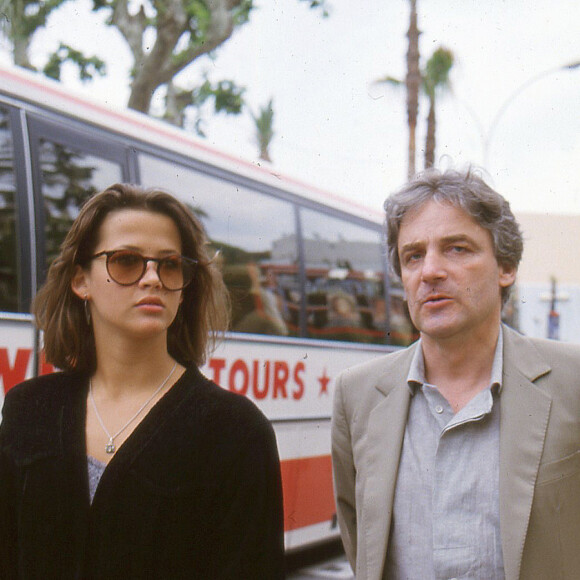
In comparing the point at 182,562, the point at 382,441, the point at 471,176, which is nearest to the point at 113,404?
the point at 182,562

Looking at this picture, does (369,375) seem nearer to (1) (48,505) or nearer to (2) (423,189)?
(2) (423,189)

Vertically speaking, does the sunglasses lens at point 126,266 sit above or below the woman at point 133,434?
above

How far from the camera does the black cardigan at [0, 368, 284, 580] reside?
63.2 inches

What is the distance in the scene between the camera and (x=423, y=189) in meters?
2.21

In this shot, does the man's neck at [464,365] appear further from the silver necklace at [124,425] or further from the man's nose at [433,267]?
the silver necklace at [124,425]

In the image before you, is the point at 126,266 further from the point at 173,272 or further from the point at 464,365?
the point at 464,365

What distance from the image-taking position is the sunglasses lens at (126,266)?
185cm

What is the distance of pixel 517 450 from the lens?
191cm

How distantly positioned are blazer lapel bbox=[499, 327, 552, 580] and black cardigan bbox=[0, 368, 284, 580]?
0.54 m

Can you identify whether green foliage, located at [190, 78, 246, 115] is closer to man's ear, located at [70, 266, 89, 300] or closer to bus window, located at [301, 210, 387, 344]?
bus window, located at [301, 210, 387, 344]

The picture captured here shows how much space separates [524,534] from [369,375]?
25.1 inches

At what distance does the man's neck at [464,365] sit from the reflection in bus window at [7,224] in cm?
250

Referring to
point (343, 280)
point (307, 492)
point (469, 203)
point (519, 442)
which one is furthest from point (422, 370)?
point (343, 280)

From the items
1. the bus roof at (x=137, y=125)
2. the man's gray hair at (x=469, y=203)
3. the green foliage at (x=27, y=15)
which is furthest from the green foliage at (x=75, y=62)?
the man's gray hair at (x=469, y=203)
